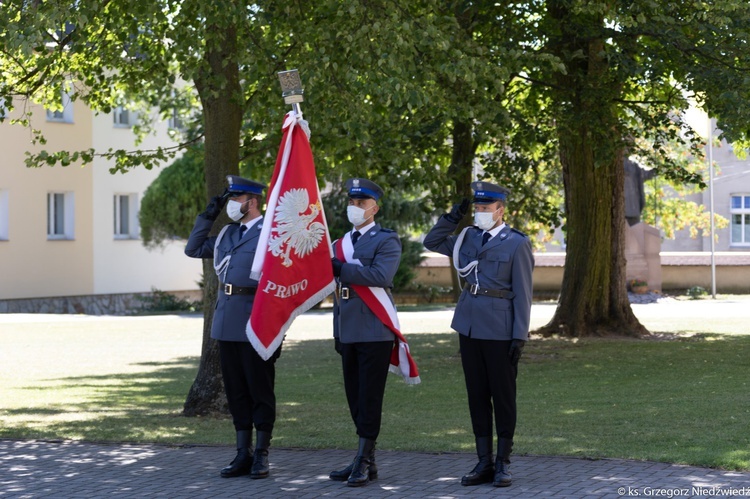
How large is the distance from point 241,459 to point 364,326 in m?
1.35

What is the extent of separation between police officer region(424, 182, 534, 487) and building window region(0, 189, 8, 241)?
28.3m

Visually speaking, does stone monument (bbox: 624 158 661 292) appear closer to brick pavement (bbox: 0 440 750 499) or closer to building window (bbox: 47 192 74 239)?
building window (bbox: 47 192 74 239)

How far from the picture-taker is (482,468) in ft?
25.9

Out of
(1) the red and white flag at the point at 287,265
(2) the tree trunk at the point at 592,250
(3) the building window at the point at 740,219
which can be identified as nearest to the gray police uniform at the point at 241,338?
(1) the red and white flag at the point at 287,265

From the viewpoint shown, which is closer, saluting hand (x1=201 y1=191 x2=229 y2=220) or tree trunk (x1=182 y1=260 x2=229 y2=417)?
saluting hand (x1=201 y1=191 x2=229 y2=220)

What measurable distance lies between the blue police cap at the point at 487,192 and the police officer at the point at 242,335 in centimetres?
166

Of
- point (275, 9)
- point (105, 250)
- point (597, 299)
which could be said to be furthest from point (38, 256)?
point (275, 9)

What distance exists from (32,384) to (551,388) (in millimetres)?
7043

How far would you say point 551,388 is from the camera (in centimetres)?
1415

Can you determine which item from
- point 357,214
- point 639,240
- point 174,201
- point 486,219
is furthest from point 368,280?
point 639,240

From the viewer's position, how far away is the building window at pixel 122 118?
1499 inches

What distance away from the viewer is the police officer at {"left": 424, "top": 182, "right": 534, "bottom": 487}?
795 cm

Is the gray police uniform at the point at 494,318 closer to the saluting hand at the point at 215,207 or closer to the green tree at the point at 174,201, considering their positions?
the saluting hand at the point at 215,207

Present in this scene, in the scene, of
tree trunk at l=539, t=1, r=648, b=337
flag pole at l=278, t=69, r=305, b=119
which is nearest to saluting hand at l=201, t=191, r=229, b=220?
flag pole at l=278, t=69, r=305, b=119
